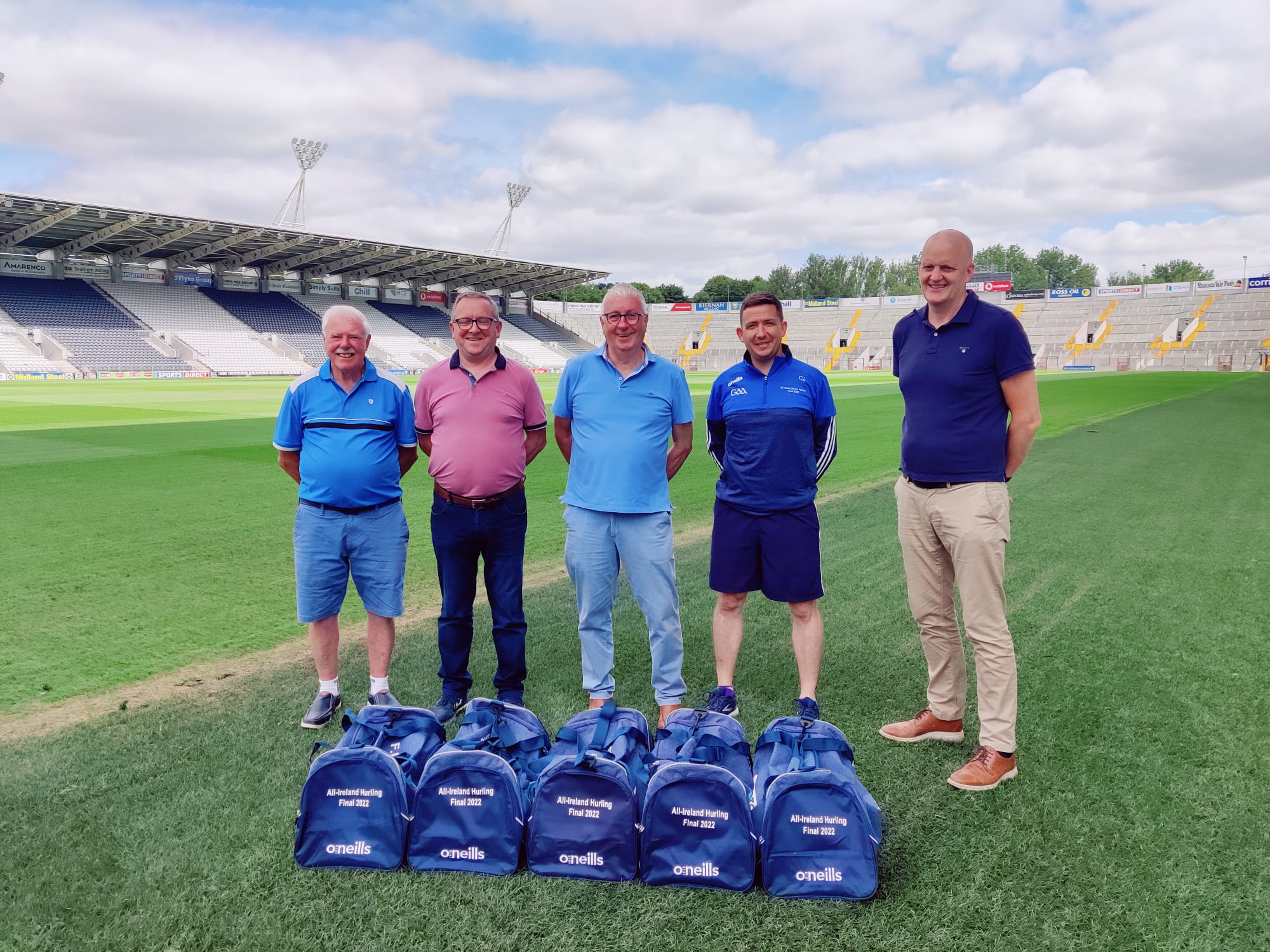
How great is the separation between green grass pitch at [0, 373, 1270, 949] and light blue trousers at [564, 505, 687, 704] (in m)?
0.34

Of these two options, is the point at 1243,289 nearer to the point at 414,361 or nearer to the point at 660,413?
the point at 414,361

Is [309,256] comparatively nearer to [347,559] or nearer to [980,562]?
[347,559]

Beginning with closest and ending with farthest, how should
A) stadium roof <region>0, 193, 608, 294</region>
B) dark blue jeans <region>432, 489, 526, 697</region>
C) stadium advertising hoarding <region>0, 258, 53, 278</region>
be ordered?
dark blue jeans <region>432, 489, 526, 697</region>, stadium roof <region>0, 193, 608, 294</region>, stadium advertising hoarding <region>0, 258, 53, 278</region>

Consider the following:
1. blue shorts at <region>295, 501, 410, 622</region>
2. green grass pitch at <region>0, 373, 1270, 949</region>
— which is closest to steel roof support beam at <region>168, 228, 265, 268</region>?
green grass pitch at <region>0, 373, 1270, 949</region>

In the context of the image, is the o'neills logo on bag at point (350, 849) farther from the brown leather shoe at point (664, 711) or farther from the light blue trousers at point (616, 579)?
the brown leather shoe at point (664, 711)

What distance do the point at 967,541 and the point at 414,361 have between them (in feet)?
178

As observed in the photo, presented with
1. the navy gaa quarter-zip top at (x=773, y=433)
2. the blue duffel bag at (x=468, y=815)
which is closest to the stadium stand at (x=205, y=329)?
the navy gaa quarter-zip top at (x=773, y=433)

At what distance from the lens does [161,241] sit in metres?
45.0

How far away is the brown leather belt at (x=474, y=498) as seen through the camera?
12.9 ft

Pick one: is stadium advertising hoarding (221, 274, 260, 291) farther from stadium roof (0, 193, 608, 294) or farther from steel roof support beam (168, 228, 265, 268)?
steel roof support beam (168, 228, 265, 268)

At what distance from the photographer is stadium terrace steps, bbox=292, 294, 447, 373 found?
177ft

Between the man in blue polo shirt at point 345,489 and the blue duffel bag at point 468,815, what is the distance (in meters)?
1.31

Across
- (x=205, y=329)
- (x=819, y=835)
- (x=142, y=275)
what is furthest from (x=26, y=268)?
(x=819, y=835)

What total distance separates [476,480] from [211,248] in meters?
51.7
